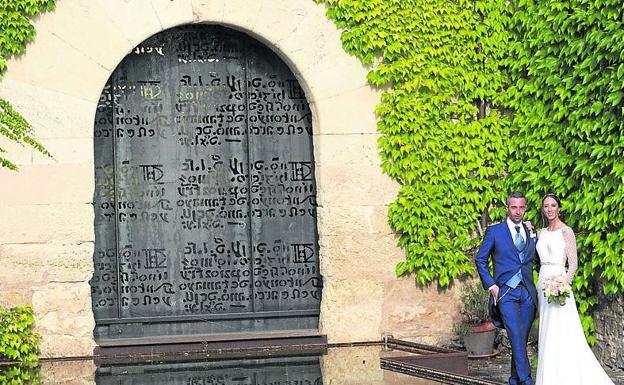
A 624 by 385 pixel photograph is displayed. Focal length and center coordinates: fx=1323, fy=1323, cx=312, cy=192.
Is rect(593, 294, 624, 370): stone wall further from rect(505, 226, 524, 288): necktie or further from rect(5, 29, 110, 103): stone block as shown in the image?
rect(5, 29, 110, 103): stone block

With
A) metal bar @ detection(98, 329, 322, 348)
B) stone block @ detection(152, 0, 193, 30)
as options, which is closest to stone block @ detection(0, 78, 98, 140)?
stone block @ detection(152, 0, 193, 30)

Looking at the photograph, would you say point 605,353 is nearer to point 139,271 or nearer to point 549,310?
point 549,310

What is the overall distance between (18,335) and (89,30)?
9.11 feet

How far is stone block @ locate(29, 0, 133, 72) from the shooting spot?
11773mm

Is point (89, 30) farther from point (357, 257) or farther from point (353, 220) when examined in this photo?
point (357, 257)

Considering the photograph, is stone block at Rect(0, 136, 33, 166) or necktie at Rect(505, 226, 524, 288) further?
stone block at Rect(0, 136, 33, 166)

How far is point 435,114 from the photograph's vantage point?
12.4 m

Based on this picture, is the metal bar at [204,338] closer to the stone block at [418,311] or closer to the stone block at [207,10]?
the stone block at [418,311]

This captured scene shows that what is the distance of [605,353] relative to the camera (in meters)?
11.1

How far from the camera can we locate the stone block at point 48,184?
11.7m

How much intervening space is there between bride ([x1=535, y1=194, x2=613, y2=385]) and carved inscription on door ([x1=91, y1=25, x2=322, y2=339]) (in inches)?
136

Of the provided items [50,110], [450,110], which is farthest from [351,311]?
[50,110]

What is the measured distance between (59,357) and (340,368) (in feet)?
8.36

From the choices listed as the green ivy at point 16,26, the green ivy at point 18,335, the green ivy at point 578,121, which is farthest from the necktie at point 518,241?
the green ivy at point 18,335
